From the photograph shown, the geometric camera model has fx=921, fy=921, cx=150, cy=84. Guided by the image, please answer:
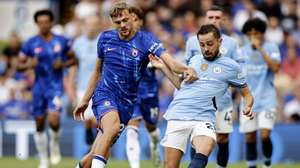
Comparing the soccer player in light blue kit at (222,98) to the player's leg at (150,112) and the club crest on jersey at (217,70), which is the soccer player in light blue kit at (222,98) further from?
the player's leg at (150,112)

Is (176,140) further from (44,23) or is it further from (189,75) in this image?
(44,23)

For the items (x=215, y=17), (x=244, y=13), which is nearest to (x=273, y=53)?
(x=215, y=17)

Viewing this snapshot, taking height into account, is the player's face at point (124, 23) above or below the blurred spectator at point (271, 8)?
above

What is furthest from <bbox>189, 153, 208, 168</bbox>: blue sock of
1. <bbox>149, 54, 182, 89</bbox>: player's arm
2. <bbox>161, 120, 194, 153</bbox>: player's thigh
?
<bbox>149, 54, 182, 89</bbox>: player's arm

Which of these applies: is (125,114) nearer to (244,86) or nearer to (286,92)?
(244,86)

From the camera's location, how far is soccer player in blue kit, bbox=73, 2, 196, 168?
11992mm

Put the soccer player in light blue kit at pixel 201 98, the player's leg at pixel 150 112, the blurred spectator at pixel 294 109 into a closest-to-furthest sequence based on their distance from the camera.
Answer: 1. the soccer player in light blue kit at pixel 201 98
2. the player's leg at pixel 150 112
3. the blurred spectator at pixel 294 109

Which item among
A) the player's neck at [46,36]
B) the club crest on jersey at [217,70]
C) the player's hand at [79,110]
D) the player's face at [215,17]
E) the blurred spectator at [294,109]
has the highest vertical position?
the player's face at [215,17]

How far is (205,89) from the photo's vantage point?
39.4ft

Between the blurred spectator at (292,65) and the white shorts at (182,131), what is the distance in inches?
465

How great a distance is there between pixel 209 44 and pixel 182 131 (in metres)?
1.18

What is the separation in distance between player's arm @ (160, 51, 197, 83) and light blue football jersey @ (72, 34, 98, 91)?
7.96 metres

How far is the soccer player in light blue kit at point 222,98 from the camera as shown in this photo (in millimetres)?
14055

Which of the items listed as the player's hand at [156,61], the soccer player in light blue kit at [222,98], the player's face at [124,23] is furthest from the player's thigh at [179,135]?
the soccer player in light blue kit at [222,98]
